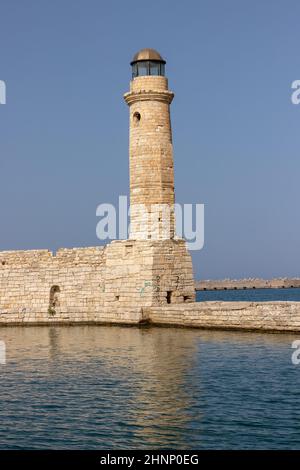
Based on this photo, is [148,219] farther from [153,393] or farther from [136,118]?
[153,393]

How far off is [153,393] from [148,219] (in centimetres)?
1102

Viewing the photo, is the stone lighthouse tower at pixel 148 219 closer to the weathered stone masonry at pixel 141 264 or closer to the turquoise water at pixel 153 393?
the weathered stone masonry at pixel 141 264

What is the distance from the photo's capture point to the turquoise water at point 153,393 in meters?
9.11

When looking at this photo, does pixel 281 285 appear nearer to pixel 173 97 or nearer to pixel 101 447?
pixel 173 97

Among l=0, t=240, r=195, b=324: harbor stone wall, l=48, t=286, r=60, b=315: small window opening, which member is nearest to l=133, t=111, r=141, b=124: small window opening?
l=0, t=240, r=195, b=324: harbor stone wall

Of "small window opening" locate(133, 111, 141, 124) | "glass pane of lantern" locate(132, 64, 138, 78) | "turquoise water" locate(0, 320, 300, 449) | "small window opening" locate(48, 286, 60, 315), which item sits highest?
"glass pane of lantern" locate(132, 64, 138, 78)

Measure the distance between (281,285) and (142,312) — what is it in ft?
202

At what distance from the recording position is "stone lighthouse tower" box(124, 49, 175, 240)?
2225cm

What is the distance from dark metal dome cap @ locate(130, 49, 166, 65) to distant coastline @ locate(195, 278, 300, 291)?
5719cm

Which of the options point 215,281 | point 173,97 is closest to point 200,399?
point 173,97

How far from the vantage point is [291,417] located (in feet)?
32.7

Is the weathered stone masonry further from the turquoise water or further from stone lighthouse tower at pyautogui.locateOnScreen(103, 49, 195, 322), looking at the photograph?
the turquoise water

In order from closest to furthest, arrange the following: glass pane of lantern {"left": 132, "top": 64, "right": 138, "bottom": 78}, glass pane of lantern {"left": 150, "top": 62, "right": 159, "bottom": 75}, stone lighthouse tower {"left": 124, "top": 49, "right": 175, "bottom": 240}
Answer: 1. stone lighthouse tower {"left": 124, "top": 49, "right": 175, "bottom": 240}
2. glass pane of lantern {"left": 150, "top": 62, "right": 159, "bottom": 75}
3. glass pane of lantern {"left": 132, "top": 64, "right": 138, "bottom": 78}

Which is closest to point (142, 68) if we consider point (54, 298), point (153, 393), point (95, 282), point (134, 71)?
point (134, 71)
